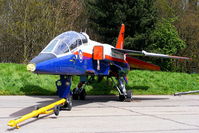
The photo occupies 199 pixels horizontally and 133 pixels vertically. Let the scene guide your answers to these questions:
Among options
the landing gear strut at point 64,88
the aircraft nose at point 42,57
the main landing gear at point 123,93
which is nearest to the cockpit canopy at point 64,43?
the aircraft nose at point 42,57

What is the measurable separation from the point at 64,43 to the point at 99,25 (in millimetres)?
24595

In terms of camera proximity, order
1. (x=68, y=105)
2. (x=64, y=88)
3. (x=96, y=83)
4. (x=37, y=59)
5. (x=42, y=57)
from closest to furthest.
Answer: (x=37, y=59)
(x=42, y=57)
(x=64, y=88)
(x=68, y=105)
(x=96, y=83)

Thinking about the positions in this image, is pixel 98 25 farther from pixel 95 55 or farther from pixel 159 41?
pixel 95 55

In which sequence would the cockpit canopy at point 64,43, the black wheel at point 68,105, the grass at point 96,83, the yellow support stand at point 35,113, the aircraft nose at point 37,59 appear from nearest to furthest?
the yellow support stand at point 35,113
the aircraft nose at point 37,59
the cockpit canopy at point 64,43
the black wheel at point 68,105
the grass at point 96,83

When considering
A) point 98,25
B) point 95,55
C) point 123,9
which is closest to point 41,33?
point 98,25

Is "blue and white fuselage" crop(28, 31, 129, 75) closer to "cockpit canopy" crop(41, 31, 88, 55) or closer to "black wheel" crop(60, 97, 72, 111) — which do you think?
"cockpit canopy" crop(41, 31, 88, 55)

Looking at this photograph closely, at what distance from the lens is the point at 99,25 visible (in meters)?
35.0

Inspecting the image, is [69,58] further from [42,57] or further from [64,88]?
[42,57]

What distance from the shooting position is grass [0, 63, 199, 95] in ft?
58.7

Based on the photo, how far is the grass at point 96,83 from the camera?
58.7 feet

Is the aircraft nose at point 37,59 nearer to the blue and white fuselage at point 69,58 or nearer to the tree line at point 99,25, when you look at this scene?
the blue and white fuselage at point 69,58

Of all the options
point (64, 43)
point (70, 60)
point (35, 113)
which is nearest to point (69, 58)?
point (70, 60)

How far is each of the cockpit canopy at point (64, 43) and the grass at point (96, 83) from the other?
7.07 meters

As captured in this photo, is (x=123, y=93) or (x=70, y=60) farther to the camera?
(x=123, y=93)
